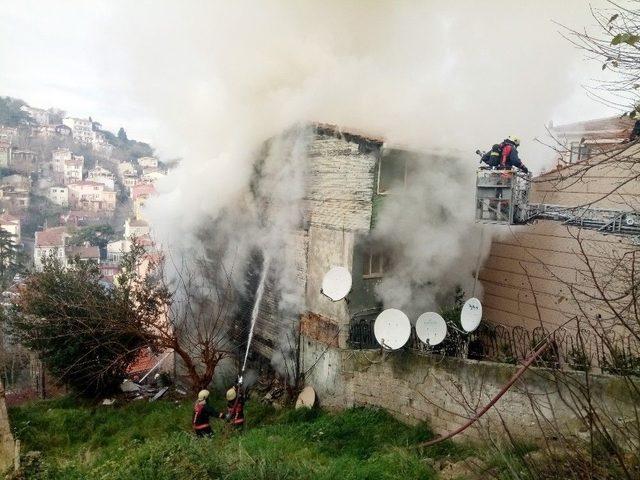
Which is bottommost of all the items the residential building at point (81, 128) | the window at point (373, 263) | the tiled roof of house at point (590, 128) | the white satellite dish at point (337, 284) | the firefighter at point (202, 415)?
the firefighter at point (202, 415)

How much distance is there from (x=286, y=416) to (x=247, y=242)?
588 cm

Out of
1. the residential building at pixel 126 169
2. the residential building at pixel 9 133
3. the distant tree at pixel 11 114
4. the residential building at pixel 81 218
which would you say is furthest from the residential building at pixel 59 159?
the residential building at pixel 81 218

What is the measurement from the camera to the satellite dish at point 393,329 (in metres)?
10.8

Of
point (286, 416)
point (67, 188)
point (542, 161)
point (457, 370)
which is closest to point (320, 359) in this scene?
point (286, 416)

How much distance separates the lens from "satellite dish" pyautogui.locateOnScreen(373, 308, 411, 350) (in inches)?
426

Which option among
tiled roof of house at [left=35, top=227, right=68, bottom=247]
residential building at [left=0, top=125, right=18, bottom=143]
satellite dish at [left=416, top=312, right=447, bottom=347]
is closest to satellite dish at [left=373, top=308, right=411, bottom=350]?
satellite dish at [left=416, top=312, right=447, bottom=347]

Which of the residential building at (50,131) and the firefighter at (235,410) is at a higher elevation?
the residential building at (50,131)

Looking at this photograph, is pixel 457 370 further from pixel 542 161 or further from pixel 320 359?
pixel 542 161

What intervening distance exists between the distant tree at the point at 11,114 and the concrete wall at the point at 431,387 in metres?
116

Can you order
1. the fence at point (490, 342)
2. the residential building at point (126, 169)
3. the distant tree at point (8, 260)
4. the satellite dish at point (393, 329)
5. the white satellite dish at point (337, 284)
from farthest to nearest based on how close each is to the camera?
the residential building at point (126, 169) < the distant tree at point (8, 260) < the white satellite dish at point (337, 284) < the satellite dish at point (393, 329) < the fence at point (490, 342)

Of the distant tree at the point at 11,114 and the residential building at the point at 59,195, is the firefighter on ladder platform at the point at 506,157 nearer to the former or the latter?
the residential building at the point at 59,195

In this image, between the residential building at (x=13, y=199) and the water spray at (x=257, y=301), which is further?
→ the residential building at (x=13, y=199)

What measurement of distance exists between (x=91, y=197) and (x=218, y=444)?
89617mm

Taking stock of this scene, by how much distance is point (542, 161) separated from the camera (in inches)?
537
